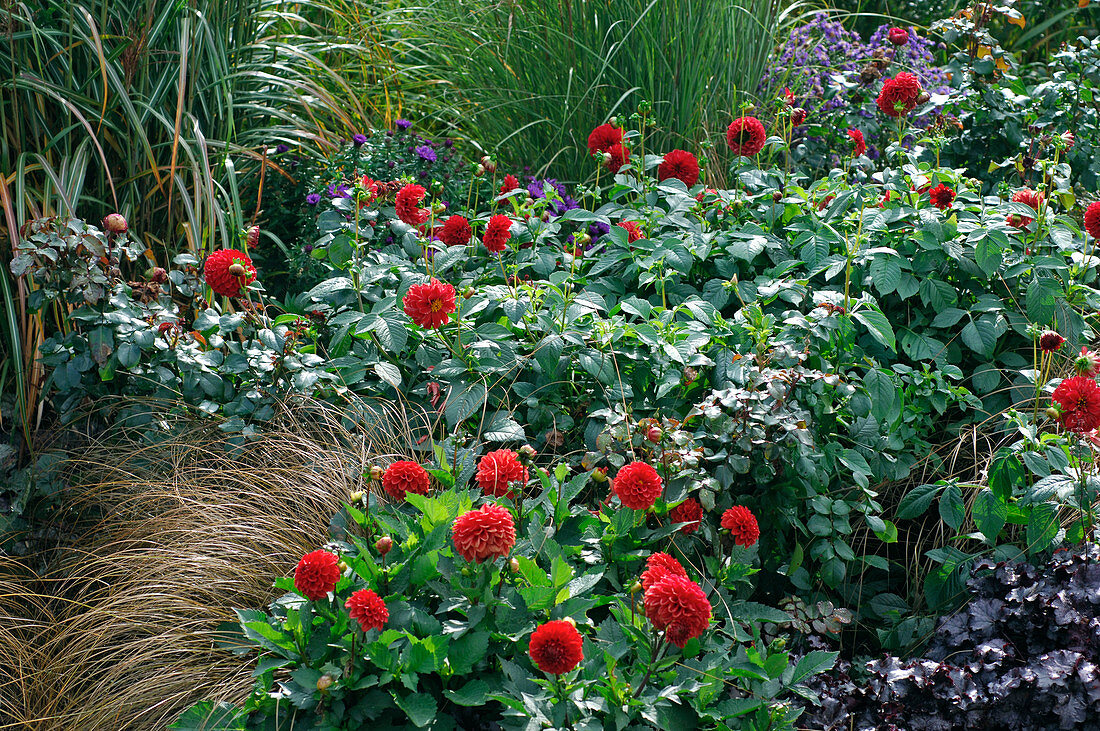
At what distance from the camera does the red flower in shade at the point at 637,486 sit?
1.76 meters

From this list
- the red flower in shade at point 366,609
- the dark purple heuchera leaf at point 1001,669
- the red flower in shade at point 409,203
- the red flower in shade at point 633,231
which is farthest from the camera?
the red flower in shade at point 633,231

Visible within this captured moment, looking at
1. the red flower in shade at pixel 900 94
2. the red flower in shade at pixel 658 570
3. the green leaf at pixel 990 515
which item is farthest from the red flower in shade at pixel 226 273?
the red flower in shade at pixel 900 94

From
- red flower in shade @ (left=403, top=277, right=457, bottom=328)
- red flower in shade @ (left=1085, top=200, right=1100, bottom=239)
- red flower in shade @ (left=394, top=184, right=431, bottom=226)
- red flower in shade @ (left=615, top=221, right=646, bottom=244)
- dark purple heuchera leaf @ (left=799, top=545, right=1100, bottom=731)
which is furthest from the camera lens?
red flower in shade @ (left=615, top=221, right=646, bottom=244)

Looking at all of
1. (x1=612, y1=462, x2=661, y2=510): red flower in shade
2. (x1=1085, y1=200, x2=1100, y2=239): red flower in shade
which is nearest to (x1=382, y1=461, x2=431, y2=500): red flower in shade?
(x1=612, y1=462, x2=661, y2=510): red flower in shade

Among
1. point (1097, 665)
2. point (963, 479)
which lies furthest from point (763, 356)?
point (1097, 665)

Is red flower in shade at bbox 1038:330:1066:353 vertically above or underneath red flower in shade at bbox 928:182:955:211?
underneath

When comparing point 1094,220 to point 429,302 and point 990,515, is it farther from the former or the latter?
point 429,302

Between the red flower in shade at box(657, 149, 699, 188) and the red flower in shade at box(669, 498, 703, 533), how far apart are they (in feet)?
4.66

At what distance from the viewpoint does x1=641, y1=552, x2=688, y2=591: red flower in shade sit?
1.48 meters

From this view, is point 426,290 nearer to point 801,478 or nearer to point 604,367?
point 604,367

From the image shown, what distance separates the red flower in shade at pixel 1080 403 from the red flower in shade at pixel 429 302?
138cm

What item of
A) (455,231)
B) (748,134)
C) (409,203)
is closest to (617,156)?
(748,134)

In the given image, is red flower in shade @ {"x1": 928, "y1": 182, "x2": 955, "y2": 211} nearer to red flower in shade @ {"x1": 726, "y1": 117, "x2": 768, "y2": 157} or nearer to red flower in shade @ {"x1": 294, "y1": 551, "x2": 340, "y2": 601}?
red flower in shade @ {"x1": 726, "y1": 117, "x2": 768, "y2": 157}

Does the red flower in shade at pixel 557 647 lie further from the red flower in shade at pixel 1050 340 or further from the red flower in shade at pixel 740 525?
the red flower in shade at pixel 1050 340
